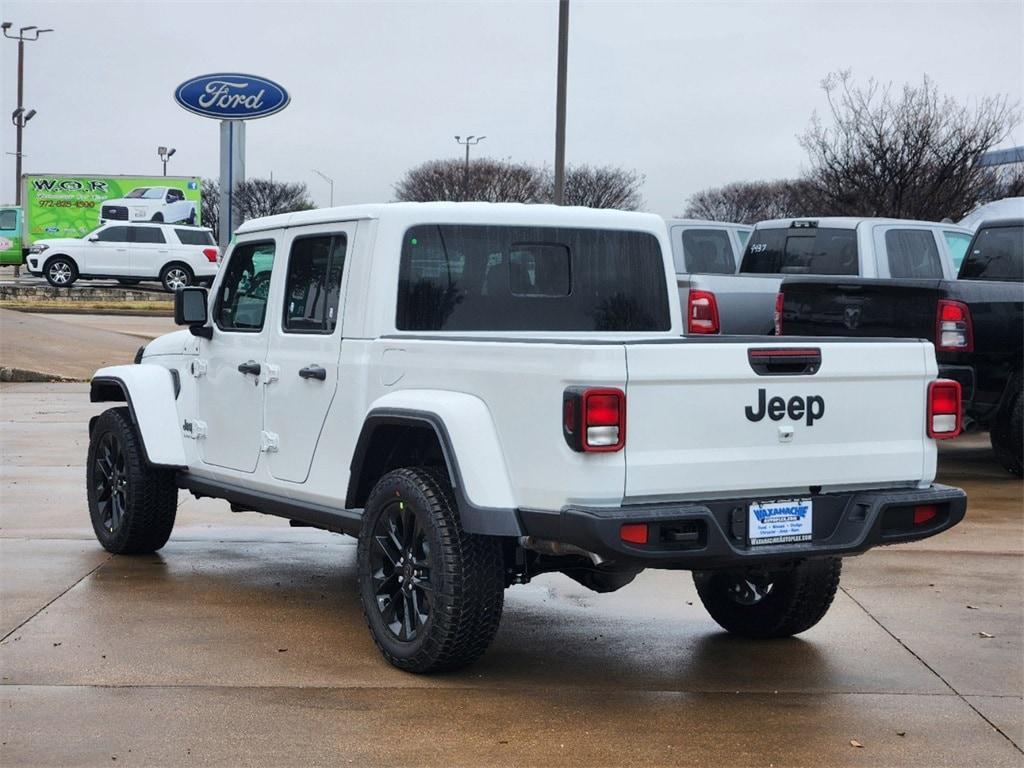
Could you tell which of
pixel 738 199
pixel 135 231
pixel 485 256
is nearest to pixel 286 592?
pixel 485 256

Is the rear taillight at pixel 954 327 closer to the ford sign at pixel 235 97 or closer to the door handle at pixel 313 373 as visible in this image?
the door handle at pixel 313 373

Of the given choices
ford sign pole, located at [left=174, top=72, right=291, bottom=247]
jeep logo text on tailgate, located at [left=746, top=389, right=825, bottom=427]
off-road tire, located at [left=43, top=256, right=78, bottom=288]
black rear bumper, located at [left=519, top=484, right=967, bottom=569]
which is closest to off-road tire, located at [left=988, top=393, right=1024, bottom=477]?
black rear bumper, located at [left=519, top=484, right=967, bottom=569]

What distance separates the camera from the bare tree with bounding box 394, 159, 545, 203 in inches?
2975

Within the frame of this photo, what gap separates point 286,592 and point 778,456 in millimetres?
3010

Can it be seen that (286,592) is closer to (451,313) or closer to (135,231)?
(451,313)

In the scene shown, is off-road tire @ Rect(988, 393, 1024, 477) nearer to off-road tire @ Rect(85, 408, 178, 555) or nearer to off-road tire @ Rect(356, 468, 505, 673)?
off-road tire @ Rect(85, 408, 178, 555)

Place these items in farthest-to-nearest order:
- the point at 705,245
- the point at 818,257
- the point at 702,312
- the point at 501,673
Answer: the point at 705,245 < the point at 818,257 < the point at 702,312 < the point at 501,673

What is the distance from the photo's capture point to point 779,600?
254 inches

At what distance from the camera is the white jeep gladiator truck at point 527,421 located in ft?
16.9

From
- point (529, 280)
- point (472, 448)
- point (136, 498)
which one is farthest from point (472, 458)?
point (136, 498)

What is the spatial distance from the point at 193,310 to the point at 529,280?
186 centimetres

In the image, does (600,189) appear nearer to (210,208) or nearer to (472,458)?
(210,208)

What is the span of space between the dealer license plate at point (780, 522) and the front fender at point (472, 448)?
877mm

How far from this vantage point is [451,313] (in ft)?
21.0
